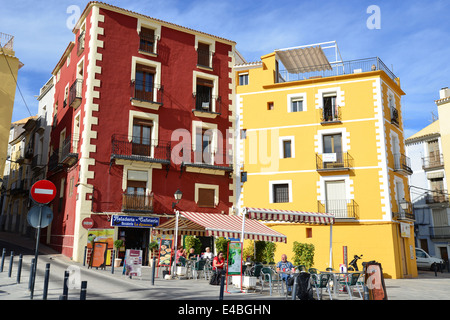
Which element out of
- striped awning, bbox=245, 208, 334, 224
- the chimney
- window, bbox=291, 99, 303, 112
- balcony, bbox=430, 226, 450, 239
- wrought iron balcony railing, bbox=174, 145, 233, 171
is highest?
the chimney

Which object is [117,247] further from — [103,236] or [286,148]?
[286,148]

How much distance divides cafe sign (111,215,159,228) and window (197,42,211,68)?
1105 cm

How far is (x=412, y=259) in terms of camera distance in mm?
27500

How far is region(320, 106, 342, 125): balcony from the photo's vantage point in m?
26.5

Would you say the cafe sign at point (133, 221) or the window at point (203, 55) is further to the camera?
the window at point (203, 55)

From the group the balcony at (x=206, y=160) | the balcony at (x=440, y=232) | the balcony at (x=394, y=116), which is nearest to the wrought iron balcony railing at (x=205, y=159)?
the balcony at (x=206, y=160)

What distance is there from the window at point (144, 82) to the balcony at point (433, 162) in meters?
28.2

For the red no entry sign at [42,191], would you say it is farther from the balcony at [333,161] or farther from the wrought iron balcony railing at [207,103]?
the balcony at [333,161]

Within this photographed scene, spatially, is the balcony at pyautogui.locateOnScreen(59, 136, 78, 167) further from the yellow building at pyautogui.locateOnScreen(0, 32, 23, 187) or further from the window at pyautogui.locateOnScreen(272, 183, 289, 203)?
the window at pyautogui.locateOnScreen(272, 183, 289, 203)

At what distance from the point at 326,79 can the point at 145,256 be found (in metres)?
15.9

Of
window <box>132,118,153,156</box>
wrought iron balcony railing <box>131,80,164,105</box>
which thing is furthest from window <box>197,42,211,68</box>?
window <box>132,118,153,156</box>

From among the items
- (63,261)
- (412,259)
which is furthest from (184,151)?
(412,259)

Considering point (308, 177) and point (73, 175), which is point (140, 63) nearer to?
point (73, 175)

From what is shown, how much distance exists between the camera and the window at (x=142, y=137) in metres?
24.8
